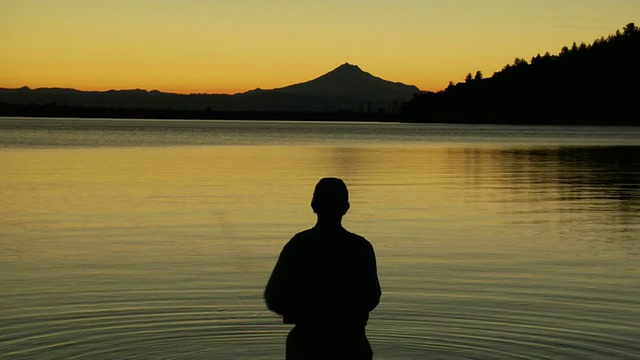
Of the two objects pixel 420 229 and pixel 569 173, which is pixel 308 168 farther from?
pixel 420 229

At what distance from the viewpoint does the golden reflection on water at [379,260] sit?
11.3 m

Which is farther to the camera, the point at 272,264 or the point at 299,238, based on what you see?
the point at 272,264

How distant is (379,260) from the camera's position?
55.0 ft

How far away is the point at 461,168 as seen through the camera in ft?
155

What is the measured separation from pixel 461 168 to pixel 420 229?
26361 millimetres

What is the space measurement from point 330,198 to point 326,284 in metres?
0.51

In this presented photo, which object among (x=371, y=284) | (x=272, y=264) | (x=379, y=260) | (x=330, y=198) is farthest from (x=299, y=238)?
(x=379, y=260)

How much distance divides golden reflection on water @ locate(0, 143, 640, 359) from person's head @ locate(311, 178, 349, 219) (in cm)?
426

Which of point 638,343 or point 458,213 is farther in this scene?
point 458,213

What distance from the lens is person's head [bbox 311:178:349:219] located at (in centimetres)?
624

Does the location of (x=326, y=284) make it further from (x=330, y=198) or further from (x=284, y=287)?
(x=330, y=198)

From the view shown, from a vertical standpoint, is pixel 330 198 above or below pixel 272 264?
above

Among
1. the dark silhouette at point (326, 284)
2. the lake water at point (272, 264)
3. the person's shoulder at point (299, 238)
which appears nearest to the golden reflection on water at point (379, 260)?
the lake water at point (272, 264)

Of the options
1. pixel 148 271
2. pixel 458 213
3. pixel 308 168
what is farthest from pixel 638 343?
pixel 308 168
